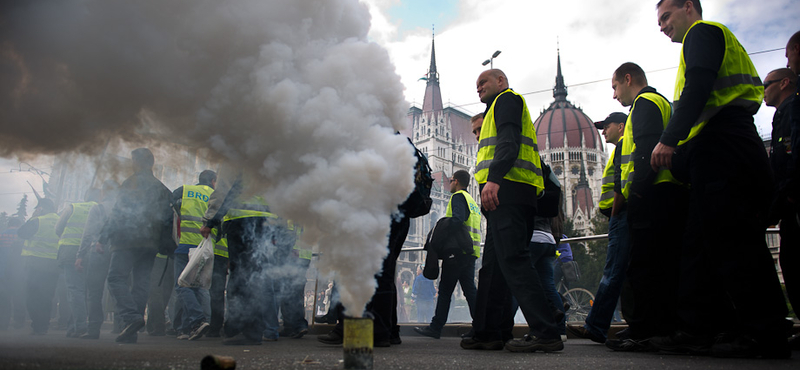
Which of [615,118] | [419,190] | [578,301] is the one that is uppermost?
[615,118]

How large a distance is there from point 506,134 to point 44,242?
18.8ft

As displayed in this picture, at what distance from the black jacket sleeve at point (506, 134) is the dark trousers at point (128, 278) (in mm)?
3057

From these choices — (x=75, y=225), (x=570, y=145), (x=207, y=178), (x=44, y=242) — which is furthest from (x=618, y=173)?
(x=570, y=145)

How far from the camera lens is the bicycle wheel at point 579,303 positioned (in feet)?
33.0

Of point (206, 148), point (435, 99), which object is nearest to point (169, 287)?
point (206, 148)

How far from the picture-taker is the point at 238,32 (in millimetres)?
2982

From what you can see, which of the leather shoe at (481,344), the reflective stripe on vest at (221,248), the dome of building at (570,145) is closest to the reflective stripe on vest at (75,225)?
the reflective stripe on vest at (221,248)

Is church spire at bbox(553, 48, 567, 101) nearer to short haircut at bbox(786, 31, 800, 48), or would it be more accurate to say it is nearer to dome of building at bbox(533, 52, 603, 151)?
dome of building at bbox(533, 52, 603, 151)

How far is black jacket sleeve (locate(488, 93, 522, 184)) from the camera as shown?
3.63 metres

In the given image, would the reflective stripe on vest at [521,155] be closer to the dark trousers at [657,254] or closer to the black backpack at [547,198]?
the black backpack at [547,198]

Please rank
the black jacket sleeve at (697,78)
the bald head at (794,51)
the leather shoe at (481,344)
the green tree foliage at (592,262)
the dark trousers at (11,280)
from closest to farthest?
the black jacket sleeve at (697,78)
the bald head at (794,51)
the leather shoe at (481,344)
the dark trousers at (11,280)
the green tree foliage at (592,262)

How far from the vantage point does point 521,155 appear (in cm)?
375

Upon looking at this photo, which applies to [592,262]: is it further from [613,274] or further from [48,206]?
[48,206]

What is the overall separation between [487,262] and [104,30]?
9.45 ft
